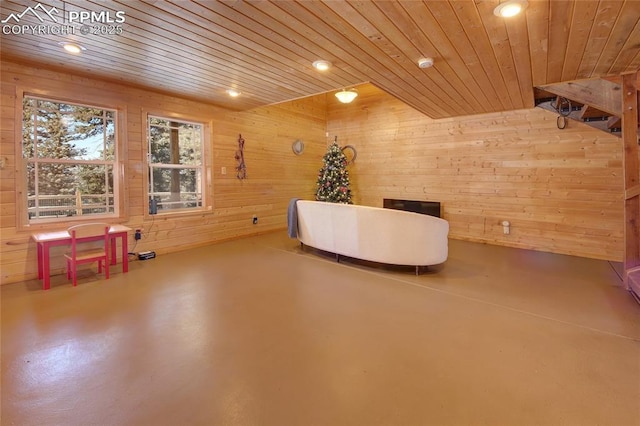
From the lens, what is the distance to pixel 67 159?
12.6 feet

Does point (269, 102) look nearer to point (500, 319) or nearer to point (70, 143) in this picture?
point (70, 143)

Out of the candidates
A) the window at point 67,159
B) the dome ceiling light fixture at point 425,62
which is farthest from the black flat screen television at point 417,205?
the window at point 67,159

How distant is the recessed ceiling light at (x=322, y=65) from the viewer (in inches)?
128

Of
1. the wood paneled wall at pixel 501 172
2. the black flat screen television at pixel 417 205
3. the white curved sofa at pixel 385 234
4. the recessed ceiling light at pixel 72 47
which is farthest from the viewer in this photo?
the black flat screen television at pixel 417 205

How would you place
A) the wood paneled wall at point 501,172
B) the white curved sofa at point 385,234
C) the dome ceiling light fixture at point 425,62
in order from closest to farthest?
the dome ceiling light fixture at point 425,62, the white curved sofa at point 385,234, the wood paneled wall at point 501,172

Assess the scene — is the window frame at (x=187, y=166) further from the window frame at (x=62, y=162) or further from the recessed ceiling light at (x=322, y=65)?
the recessed ceiling light at (x=322, y=65)

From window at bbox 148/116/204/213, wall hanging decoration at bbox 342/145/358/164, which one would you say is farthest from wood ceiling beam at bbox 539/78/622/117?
window at bbox 148/116/204/213

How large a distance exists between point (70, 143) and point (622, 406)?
5.66m

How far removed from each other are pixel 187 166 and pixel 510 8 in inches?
188

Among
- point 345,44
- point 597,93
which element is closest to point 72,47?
point 345,44

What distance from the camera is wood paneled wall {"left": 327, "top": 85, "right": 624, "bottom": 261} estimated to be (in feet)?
14.9

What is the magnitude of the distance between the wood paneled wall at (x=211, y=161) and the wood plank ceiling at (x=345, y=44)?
1.02ft

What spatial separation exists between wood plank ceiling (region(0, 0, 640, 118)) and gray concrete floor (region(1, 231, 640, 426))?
7.73 ft

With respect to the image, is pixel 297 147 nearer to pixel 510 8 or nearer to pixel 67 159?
pixel 67 159
